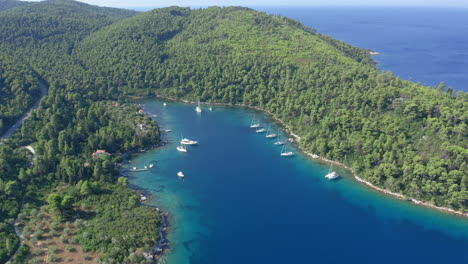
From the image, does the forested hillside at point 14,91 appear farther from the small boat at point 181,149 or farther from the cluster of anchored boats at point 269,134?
the cluster of anchored boats at point 269,134

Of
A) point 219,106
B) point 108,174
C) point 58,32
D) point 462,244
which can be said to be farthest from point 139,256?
point 58,32

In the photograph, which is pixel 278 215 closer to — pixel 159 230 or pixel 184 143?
pixel 159 230

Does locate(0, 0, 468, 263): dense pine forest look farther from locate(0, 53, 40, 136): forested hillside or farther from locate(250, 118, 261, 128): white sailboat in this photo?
locate(250, 118, 261, 128): white sailboat

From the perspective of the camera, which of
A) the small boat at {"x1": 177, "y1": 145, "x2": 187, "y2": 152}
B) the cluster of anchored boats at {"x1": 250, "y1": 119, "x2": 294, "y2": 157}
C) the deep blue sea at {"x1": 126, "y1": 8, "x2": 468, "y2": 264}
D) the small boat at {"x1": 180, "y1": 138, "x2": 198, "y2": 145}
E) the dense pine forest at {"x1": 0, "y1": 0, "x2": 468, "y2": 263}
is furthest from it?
the small boat at {"x1": 180, "y1": 138, "x2": 198, "y2": 145}

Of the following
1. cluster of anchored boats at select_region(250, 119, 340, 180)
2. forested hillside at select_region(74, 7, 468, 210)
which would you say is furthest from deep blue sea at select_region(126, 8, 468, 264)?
forested hillside at select_region(74, 7, 468, 210)

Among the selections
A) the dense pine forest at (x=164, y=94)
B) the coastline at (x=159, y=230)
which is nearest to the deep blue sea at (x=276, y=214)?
the coastline at (x=159, y=230)

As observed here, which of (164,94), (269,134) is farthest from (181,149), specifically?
(164,94)

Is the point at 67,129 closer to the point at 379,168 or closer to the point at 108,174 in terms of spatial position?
the point at 108,174
